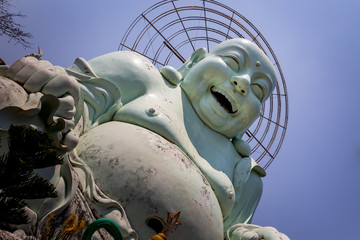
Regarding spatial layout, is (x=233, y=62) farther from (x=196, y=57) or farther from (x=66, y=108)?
(x=66, y=108)

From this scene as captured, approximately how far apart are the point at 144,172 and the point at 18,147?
2724 mm

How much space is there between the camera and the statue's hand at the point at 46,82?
4523 millimetres

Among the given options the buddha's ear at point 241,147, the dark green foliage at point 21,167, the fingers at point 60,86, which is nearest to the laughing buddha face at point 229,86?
the buddha's ear at point 241,147

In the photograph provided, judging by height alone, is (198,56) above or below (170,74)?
above

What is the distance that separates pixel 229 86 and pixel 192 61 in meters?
0.81

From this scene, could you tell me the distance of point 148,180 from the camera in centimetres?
515

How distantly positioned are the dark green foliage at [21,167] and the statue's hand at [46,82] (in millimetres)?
1816

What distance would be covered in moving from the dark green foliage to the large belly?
238cm

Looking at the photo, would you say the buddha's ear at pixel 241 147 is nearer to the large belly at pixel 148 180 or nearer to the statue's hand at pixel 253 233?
the statue's hand at pixel 253 233

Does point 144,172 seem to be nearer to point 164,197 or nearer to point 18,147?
point 164,197

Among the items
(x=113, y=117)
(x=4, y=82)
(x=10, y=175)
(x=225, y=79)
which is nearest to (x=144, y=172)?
(x=113, y=117)

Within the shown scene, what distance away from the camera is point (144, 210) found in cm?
507

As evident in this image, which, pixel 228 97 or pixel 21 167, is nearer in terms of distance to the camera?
pixel 21 167

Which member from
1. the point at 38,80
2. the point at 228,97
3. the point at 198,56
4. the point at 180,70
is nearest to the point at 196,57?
the point at 198,56
